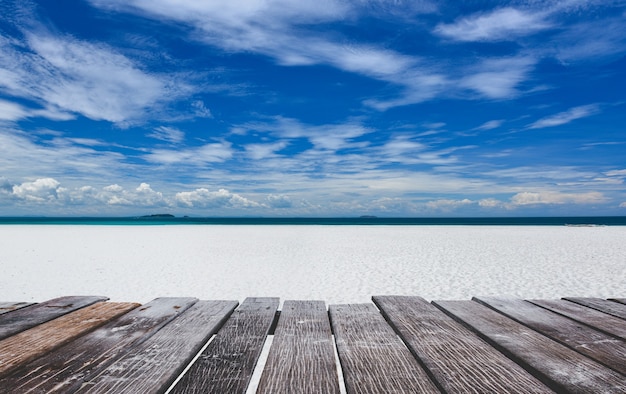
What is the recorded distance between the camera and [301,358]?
4.40 ft

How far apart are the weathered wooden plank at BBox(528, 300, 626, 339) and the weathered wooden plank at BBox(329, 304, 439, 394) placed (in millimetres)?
919

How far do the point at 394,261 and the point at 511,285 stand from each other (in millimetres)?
4323

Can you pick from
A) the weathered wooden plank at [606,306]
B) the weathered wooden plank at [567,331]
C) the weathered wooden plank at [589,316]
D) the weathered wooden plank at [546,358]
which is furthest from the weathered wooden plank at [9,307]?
the weathered wooden plank at [606,306]

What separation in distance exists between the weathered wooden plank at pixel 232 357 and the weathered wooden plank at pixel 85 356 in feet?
0.98

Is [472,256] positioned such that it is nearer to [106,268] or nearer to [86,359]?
[106,268]

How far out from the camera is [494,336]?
5.10ft

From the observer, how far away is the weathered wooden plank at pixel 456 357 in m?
1.14

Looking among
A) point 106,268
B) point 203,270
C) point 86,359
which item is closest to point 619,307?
point 86,359

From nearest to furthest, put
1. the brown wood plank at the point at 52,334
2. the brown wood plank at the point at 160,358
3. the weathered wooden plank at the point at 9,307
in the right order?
the brown wood plank at the point at 160,358, the brown wood plank at the point at 52,334, the weathered wooden plank at the point at 9,307

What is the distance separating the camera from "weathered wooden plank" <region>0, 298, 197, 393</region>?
114 centimetres

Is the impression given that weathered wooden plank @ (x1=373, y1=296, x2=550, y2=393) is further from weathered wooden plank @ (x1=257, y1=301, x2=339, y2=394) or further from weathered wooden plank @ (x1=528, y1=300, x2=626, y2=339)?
weathered wooden plank @ (x1=528, y1=300, x2=626, y2=339)

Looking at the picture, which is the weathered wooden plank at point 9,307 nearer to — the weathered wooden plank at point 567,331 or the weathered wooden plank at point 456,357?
the weathered wooden plank at point 456,357

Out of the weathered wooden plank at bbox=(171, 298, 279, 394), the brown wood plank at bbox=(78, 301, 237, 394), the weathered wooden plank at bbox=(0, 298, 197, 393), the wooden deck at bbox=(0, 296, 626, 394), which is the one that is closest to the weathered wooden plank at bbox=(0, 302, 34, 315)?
the wooden deck at bbox=(0, 296, 626, 394)

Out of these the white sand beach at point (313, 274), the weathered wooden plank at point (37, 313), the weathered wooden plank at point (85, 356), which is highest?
the weathered wooden plank at point (37, 313)
